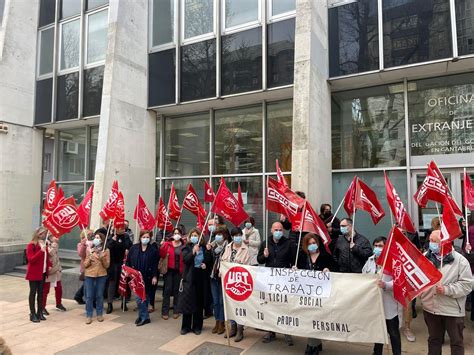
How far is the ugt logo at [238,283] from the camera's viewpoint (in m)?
5.77

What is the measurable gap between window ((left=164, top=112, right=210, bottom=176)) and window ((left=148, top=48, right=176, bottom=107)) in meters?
1.03

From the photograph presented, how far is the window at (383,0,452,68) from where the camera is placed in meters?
8.36

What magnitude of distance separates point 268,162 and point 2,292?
26.5 ft

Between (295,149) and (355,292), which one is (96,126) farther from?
(355,292)

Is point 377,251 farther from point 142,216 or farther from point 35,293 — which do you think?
point 35,293

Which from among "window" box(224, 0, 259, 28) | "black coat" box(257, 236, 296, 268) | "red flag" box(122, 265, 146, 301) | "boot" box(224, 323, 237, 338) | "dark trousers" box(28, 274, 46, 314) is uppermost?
"window" box(224, 0, 259, 28)

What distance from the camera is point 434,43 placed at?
8422 mm

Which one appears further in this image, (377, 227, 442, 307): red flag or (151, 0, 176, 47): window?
(151, 0, 176, 47): window

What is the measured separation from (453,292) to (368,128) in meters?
5.99

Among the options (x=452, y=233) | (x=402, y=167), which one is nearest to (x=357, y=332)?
(x=452, y=233)

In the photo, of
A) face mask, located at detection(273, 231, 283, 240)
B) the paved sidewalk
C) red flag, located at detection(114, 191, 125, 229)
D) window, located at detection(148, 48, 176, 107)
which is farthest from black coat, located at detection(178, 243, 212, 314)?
window, located at detection(148, 48, 176, 107)

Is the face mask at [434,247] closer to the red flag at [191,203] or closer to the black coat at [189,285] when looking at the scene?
the black coat at [189,285]

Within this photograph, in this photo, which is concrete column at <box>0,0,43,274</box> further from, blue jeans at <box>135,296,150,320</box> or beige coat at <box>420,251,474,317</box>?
beige coat at <box>420,251,474,317</box>

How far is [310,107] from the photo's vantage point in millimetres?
8164
